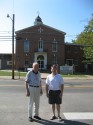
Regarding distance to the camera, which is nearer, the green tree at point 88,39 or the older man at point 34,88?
the older man at point 34,88

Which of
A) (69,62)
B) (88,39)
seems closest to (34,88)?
(88,39)

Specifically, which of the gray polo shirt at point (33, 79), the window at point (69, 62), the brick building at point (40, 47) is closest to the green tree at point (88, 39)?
the brick building at point (40, 47)

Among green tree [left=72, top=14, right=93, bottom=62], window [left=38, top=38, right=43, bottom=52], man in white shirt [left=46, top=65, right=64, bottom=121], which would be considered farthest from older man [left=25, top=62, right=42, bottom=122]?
window [left=38, top=38, right=43, bottom=52]

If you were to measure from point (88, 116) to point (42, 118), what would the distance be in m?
1.55

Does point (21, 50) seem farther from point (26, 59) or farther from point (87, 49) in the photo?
point (87, 49)

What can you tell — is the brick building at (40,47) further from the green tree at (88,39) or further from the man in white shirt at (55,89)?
the man in white shirt at (55,89)

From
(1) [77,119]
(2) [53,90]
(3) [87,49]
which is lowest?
(1) [77,119]

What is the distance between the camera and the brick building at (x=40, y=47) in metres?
66.2

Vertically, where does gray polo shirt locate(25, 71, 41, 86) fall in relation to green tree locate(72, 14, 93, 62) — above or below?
below

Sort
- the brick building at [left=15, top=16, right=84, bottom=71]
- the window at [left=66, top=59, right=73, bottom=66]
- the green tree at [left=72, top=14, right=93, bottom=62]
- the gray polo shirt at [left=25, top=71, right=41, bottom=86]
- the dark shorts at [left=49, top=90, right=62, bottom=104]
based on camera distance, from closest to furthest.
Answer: the dark shorts at [left=49, top=90, right=62, bottom=104] < the gray polo shirt at [left=25, top=71, right=41, bottom=86] < the green tree at [left=72, top=14, right=93, bottom=62] < the brick building at [left=15, top=16, right=84, bottom=71] < the window at [left=66, top=59, right=73, bottom=66]

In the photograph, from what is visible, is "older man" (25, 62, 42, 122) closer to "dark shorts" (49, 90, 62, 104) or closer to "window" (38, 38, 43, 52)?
"dark shorts" (49, 90, 62, 104)

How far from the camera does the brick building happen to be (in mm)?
66250

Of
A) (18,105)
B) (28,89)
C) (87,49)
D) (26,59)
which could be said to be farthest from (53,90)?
(26,59)

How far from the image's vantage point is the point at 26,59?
66.4 meters
